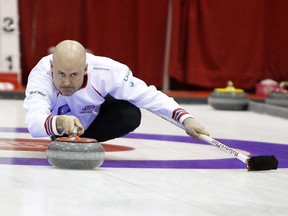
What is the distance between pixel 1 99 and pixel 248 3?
4.05 metres

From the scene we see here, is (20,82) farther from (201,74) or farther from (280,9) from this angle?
(280,9)

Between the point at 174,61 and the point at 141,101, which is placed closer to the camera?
the point at 141,101

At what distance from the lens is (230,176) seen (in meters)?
3.95

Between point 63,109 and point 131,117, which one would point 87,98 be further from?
point 131,117

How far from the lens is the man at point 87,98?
12.8ft

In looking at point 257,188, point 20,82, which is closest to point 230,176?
point 257,188

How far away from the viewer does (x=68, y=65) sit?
3.89m

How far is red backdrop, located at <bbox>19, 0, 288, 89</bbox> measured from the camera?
11.2m

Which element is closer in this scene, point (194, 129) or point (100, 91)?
point (194, 129)

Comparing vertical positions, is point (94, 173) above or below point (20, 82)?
above

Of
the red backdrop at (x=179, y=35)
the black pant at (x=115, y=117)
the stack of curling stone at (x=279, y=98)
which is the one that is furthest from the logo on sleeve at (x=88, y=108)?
the red backdrop at (x=179, y=35)

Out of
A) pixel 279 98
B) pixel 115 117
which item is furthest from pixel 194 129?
pixel 279 98

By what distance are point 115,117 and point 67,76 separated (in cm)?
78

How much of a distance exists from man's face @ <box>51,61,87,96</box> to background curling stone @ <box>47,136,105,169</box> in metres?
0.28
